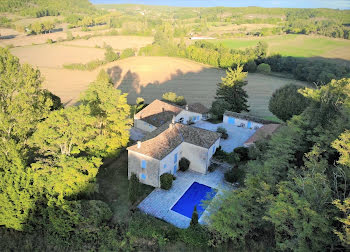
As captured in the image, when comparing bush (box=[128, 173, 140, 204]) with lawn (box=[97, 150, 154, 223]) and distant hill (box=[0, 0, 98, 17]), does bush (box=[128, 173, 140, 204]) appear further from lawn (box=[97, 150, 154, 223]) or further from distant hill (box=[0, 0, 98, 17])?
distant hill (box=[0, 0, 98, 17])

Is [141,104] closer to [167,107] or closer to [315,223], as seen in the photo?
[167,107]

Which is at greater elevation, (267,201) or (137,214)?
(267,201)

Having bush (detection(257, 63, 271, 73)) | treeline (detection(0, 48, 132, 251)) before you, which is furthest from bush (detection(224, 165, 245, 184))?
bush (detection(257, 63, 271, 73))

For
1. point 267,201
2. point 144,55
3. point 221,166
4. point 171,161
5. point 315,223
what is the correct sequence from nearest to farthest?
point 315,223 < point 267,201 < point 171,161 < point 221,166 < point 144,55

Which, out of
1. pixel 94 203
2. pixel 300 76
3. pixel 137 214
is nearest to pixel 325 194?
pixel 137 214

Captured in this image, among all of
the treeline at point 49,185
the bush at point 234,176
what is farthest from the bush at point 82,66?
the bush at point 234,176

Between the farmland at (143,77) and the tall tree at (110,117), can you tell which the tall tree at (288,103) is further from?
the tall tree at (110,117)
